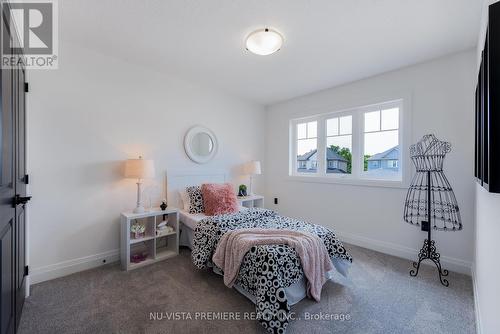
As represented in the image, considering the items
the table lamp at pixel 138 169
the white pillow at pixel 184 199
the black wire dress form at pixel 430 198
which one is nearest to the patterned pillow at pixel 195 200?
the white pillow at pixel 184 199

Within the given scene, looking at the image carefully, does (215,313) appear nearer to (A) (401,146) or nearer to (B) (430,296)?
(B) (430,296)

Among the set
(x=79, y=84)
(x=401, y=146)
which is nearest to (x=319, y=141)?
(x=401, y=146)

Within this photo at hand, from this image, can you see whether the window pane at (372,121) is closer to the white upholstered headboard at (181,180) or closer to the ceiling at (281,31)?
the ceiling at (281,31)

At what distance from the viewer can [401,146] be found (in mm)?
2908

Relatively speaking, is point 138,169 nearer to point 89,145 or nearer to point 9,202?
point 89,145

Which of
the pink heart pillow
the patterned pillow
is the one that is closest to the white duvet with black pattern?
the pink heart pillow

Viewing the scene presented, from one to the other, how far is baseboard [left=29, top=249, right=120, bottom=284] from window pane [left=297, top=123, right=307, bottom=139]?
336 cm

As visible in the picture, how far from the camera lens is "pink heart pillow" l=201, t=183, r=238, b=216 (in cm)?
299

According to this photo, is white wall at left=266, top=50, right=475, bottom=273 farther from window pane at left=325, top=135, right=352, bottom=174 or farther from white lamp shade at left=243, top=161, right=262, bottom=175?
white lamp shade at left=243, top=161, right=262, bottom=175

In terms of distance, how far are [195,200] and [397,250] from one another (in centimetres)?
276

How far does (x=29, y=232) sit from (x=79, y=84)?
1617 millimetres

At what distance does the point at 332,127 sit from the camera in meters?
3.66

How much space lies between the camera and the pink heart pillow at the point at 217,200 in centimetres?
299

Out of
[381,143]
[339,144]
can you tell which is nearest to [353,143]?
[339,144]
